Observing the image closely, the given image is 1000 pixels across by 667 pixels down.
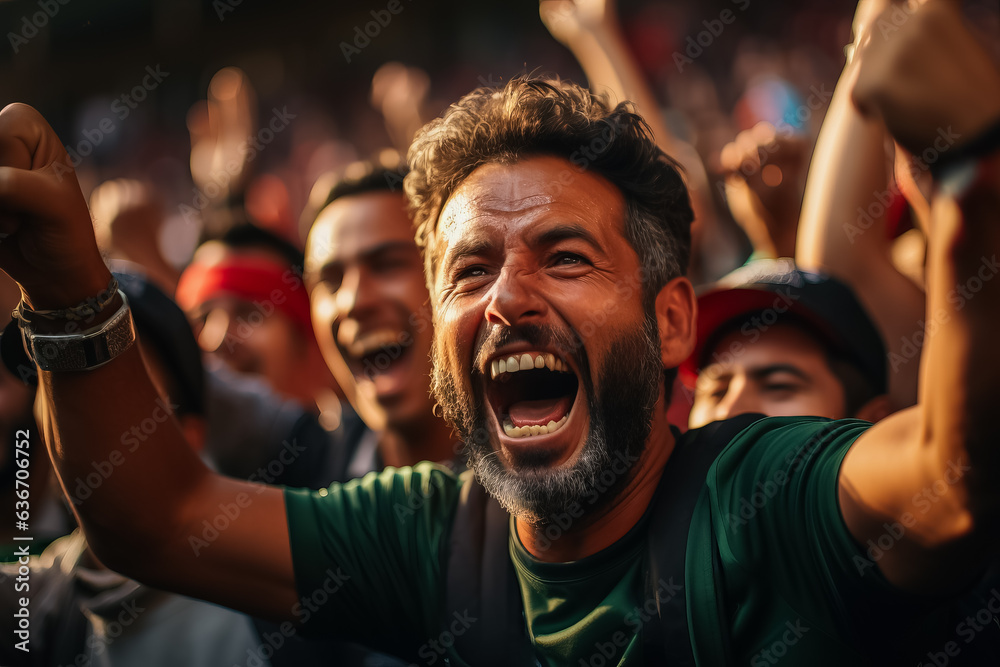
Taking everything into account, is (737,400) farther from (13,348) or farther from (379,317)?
(13,348)

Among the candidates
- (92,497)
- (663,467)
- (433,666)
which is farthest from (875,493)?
(92,497)

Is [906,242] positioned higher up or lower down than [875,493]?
lower down

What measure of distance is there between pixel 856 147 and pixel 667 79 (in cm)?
843

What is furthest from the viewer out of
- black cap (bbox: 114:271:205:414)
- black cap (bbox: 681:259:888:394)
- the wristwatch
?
black cap (bbox: 114:271:205:414)

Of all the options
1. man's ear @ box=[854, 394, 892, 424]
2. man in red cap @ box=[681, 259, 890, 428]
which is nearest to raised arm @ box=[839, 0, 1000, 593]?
man in red cap @ box=[681, 259, 890, 428]

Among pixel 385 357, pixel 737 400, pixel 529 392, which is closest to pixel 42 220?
pixel 529 392

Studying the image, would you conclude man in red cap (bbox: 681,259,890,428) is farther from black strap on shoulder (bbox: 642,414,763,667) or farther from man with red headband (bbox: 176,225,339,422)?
man with red headband (bbox: 176,225,339,422)

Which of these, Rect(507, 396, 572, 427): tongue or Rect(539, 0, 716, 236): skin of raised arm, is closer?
Rect(507, 396, 572, 427): tongue

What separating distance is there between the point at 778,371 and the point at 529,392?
2.55 ft

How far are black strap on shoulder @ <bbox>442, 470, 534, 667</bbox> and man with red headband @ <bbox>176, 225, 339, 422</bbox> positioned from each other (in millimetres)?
2172

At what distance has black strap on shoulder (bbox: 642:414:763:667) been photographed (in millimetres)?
1488

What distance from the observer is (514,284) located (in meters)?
1.74

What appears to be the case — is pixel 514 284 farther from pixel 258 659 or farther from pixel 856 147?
pixel 856 147

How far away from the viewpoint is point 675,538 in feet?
5.16
